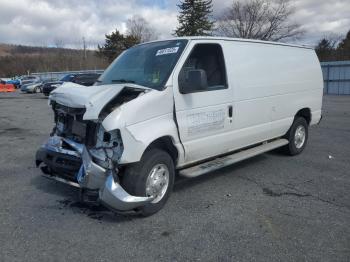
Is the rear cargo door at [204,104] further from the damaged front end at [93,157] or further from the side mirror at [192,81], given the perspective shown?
the damaged front end at [93,157]

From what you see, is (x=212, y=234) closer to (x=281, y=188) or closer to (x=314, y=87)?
(x=281, y=188)

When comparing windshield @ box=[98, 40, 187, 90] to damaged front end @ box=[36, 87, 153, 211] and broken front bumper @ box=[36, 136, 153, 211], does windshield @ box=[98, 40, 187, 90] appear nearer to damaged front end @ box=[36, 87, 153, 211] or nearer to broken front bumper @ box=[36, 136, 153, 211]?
damaged front end @ box=[36, 87, 153, 211]

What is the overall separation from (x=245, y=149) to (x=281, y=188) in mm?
1035

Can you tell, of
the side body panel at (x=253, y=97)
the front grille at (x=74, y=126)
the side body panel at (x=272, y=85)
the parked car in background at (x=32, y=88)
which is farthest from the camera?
the parked car in background at (x=32, y=88)

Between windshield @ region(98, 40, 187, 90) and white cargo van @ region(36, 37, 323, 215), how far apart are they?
0.06ft

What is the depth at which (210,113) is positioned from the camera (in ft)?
16.4

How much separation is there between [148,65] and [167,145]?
1.18 m

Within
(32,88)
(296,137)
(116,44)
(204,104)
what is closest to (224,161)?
(204,104)

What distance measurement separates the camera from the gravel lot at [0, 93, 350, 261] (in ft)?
11.6

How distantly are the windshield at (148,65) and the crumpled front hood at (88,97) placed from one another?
0.39 m

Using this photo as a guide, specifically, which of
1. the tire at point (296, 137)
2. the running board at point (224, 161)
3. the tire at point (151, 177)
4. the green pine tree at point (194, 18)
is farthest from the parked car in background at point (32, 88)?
the tire at point (151, 177)

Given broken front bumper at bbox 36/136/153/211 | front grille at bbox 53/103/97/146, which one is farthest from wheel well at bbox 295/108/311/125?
front grille at bbox 53/103/97/146

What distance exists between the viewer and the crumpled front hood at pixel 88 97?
3.96m

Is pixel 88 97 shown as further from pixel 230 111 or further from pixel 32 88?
pixel 32 88
